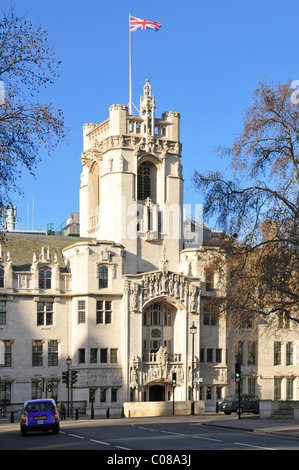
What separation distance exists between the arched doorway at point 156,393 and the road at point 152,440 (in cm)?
2784

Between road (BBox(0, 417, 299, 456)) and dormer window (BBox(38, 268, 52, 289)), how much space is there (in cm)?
2763

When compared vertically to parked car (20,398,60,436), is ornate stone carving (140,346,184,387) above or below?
below

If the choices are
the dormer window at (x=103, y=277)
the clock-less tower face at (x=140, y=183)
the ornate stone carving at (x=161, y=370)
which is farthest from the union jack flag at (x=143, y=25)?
the ornate stone carving at (x=161, y=370)

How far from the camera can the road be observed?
2970 centimetres

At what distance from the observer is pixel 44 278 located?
2785 inches

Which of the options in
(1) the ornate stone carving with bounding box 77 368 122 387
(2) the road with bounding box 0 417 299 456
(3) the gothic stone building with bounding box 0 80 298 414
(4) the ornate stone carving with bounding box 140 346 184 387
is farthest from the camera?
(4) the ornate stone carving with bounding box 140 346 184 387

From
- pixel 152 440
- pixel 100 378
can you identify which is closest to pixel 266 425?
pixel 152 440

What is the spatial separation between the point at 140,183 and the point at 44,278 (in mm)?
12394

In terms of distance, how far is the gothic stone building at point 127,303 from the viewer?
2726 inches

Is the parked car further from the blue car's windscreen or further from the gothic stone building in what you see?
the gothic stone building

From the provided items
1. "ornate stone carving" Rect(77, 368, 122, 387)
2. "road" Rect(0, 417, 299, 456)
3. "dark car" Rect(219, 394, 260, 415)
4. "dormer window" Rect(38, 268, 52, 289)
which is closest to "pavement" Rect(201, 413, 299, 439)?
"road" Rect(0, 417, 299, 456)

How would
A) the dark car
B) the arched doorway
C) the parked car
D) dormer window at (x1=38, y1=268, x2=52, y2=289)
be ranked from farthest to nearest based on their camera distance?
the arched doorway, dormer window at (x1=38, y1=268, x2=52, y2=289), the dark car, the parked car

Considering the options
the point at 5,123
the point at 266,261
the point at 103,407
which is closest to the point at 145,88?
the point at 103,407
